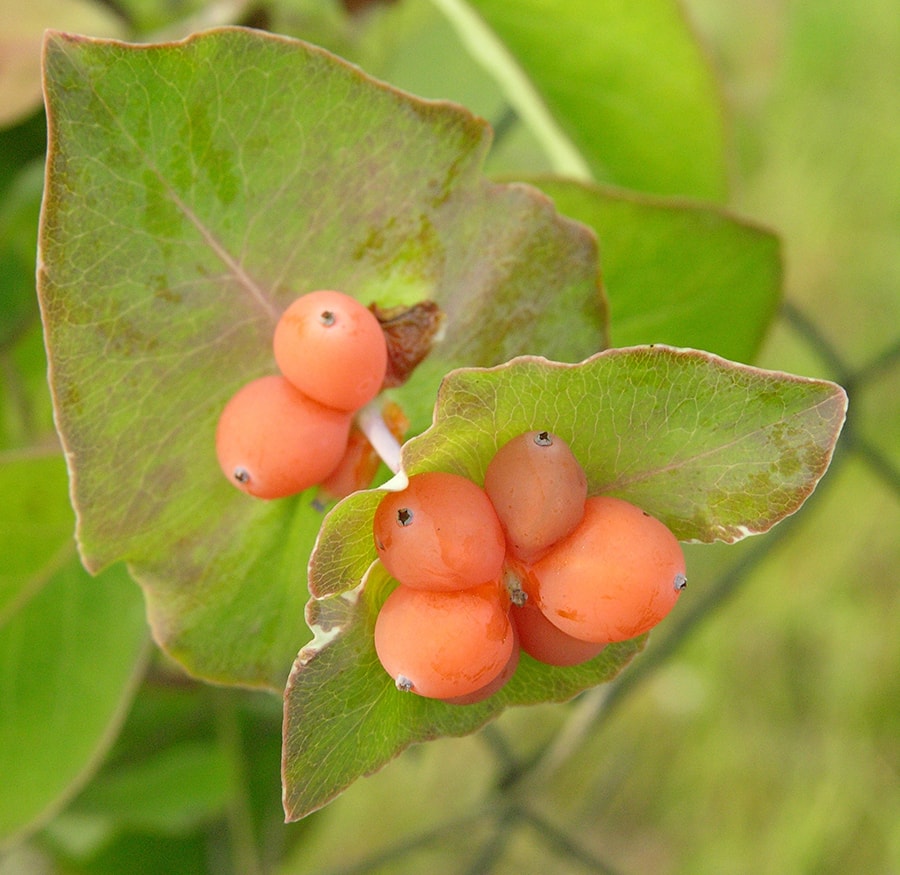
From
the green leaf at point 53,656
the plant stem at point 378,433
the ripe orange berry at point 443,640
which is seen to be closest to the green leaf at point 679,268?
the plant stem at point 378,433

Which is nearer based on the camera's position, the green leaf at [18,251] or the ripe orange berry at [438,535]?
the ripe orange berry at [438,535]

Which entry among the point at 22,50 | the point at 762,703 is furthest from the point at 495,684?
the point at 762,703

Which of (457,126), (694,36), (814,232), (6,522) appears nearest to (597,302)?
(457,126)

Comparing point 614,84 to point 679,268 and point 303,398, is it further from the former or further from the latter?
point 303,398

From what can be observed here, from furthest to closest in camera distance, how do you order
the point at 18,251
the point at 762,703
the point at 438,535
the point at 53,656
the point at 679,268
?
the point at 762,703 → the point at 18,251 → the point at 53,656 → the point at 679,268 → the point at 438,535

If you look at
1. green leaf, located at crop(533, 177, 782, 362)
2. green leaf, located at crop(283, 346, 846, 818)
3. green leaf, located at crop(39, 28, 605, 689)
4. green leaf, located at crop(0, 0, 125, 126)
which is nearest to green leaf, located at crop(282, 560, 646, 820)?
green leaf, located at crop(283, 346, 846, 818)

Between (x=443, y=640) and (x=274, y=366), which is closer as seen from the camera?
(x=443, y=640)

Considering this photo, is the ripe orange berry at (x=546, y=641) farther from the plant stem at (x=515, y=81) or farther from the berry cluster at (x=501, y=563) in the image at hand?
the plant stem at (x=515, y=81)
